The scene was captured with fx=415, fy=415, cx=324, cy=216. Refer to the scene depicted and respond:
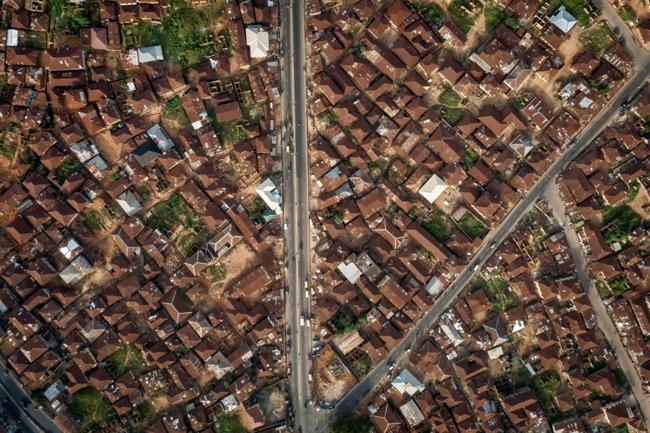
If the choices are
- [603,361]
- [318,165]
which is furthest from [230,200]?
[603,361]

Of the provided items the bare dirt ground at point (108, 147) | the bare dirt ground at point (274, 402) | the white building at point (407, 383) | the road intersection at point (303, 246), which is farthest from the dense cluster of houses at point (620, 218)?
the bare dirt ground at point (108, 147)

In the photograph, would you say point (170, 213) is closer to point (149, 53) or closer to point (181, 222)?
point (181, 222)

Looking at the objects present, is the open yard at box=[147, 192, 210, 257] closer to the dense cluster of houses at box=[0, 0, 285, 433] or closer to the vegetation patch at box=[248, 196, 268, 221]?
the dense cluster of houses at box=[0, 0, 285, 433]

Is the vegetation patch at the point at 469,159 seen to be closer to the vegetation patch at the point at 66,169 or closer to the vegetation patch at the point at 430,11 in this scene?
the vegetation patch at the point at 430,11

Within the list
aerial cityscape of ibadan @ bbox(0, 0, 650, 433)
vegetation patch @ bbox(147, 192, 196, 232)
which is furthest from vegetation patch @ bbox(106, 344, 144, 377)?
vegetation patch @ bbox(147, 192, 196, 232)

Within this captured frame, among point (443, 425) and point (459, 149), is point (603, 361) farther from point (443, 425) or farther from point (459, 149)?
point (459, 149)

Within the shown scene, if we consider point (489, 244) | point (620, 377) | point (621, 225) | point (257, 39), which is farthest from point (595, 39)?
point (620, 377)
